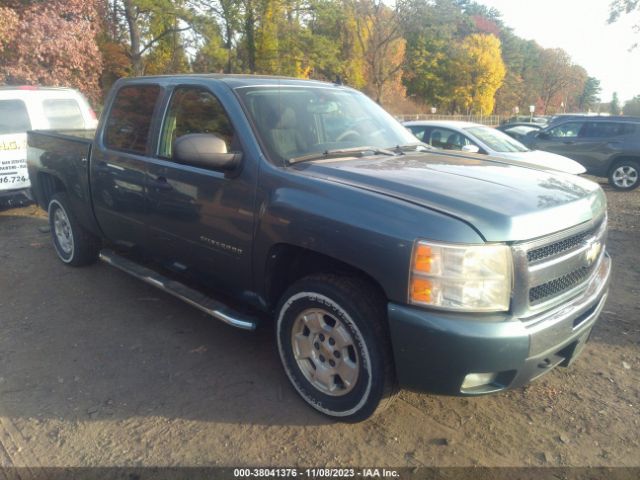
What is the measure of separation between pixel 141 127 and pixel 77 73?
12664 mm

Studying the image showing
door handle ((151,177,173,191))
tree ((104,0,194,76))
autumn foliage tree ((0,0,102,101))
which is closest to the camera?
door handle ((151,177,173,191))

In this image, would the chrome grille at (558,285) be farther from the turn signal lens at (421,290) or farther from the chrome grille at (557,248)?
the turn signal lens at (421,290)

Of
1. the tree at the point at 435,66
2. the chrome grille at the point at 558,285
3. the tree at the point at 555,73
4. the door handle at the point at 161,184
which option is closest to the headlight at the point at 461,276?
the chrome grille at the point at 558,285

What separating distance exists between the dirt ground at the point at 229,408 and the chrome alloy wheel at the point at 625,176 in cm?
874

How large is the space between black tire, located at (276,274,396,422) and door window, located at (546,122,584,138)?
12.1 m

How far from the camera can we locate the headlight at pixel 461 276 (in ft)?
7.89

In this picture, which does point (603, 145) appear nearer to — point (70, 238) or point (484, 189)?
point (484, 189)

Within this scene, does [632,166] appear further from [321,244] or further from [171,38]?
[171,38]

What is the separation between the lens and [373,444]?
2.86m

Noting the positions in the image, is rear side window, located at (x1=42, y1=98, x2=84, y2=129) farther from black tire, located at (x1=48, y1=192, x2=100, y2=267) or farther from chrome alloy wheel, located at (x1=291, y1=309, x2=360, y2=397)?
chrome alloy wheel, located at (x1=291, y1=309, x2=360, y2=397)

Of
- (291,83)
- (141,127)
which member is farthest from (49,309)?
(291,83)

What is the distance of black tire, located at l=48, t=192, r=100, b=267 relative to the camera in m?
5.34

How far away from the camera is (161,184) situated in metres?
3.81

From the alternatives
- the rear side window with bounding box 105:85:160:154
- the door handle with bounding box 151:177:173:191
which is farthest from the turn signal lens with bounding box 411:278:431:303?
the rear side window with bounding box 105:85:160:154
